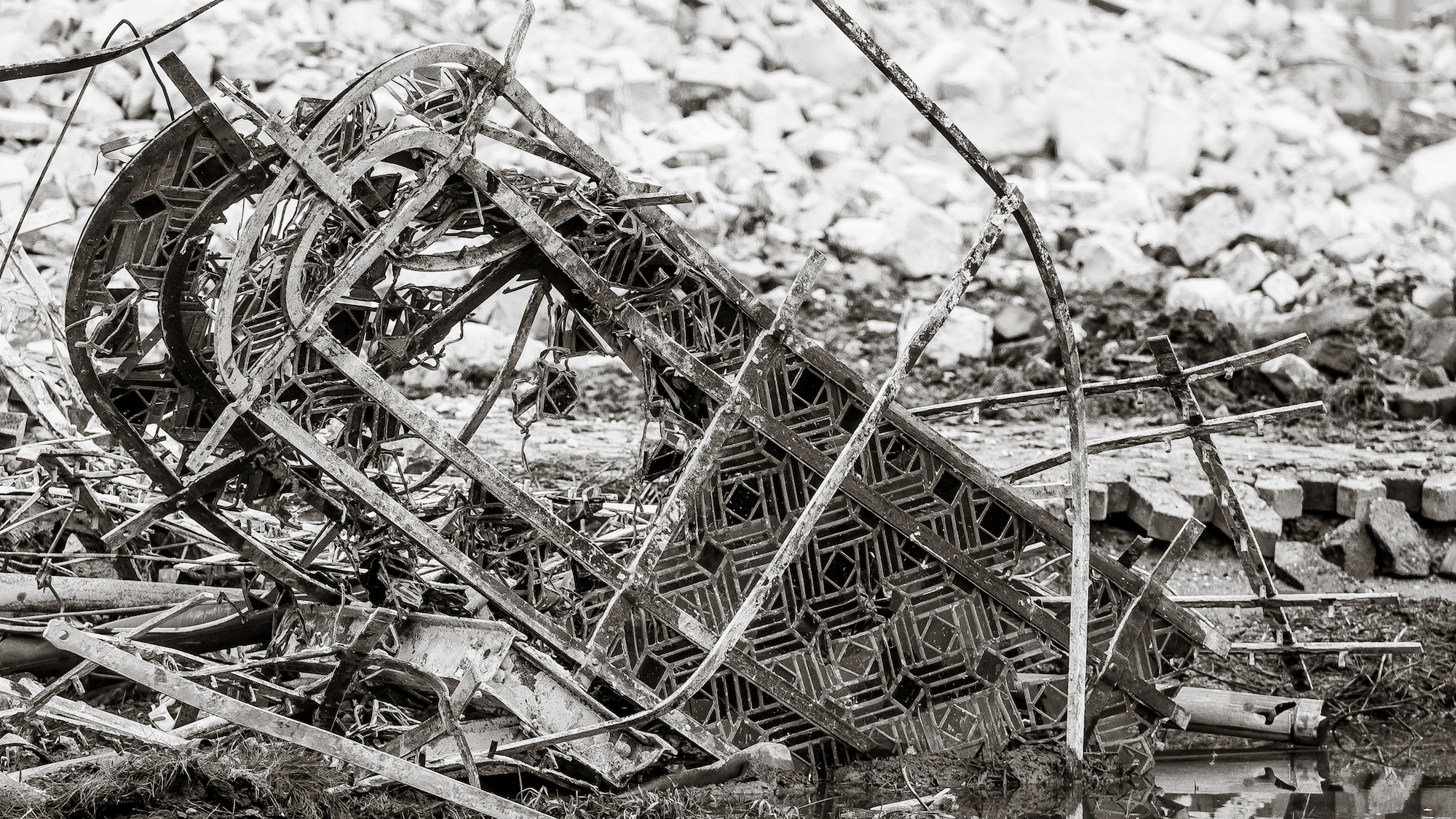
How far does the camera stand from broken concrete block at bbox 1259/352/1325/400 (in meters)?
10.5

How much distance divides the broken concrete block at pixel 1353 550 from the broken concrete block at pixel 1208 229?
19.1 ft

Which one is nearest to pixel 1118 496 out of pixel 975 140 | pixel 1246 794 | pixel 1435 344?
pixel 1246 794

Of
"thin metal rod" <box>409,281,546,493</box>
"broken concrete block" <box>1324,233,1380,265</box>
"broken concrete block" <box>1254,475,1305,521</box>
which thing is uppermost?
"thin metal rod" <box>409,281,546,493</box>

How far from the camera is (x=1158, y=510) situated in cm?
826

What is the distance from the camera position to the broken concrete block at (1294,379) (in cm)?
1051

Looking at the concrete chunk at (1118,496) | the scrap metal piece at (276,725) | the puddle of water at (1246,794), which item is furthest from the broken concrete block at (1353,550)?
the scrap metal piece at (276,725)

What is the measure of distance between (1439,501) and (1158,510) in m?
1.86

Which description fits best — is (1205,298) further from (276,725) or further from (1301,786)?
(276,725)

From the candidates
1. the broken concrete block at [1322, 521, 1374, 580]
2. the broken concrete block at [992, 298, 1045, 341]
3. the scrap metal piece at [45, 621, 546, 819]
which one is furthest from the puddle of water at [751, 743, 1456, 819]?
the broken concrete block at [992, 298, 1045, 341]

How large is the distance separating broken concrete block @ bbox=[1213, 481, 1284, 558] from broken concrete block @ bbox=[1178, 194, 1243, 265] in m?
5.70

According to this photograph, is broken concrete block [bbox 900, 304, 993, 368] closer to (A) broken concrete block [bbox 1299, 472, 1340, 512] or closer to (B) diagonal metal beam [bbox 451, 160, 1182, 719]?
(A) broken concrete block [bbox 1299, 472, 1340, 512]

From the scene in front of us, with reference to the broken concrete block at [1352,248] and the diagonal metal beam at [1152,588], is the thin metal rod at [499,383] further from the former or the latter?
the broken concrete block at [1352,248]

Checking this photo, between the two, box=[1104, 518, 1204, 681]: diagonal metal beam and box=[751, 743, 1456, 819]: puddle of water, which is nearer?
box=[751, 743, 1456, 819]: puddle of water

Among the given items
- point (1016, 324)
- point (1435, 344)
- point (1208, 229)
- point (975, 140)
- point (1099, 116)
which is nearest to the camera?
point (1435, 344)
